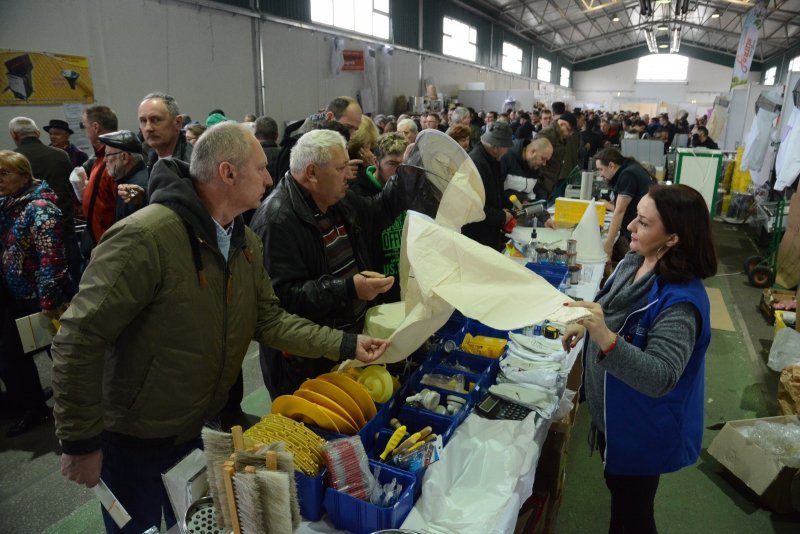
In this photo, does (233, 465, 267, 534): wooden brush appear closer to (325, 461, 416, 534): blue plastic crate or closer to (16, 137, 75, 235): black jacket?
(325, 461, 416, 534): blue plastic crate

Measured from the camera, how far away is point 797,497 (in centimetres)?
230

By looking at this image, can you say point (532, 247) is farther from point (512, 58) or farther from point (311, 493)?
point (512, 58)

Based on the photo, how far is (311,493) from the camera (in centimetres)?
121

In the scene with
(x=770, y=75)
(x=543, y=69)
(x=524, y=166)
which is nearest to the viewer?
(x=524, y=166)

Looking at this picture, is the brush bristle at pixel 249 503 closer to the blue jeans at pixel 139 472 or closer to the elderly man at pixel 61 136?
the blue jeans at pixel 139 472

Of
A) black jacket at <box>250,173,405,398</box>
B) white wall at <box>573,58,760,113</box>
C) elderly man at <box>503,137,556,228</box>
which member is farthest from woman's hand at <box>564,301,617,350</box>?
white wall at <box>573,58,760,113</box>

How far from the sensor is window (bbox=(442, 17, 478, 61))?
14.0m

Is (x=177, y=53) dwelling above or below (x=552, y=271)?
above

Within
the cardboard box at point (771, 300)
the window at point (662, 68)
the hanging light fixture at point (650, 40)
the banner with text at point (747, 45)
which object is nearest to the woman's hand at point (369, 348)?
the cardboard box at point (771, 300)

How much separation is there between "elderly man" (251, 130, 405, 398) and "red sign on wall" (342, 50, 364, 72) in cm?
844

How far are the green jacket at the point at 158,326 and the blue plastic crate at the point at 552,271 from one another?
1.84 meters

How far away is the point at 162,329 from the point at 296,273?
1.90 feet

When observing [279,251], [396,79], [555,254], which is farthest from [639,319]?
[396,79]

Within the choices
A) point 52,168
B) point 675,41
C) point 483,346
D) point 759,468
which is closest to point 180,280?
point 483,346
